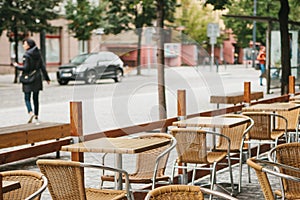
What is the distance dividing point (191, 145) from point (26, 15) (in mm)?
29459

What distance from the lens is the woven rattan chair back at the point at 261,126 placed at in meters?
9.87

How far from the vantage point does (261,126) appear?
10000 mm

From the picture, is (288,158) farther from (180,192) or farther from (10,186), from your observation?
(10,186)

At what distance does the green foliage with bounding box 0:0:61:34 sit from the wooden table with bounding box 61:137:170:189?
96.9 ft

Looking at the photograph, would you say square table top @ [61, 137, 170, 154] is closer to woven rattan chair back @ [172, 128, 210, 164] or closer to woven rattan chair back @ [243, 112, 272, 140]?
woven rattan chair back @ [172, 128, 210, 164]

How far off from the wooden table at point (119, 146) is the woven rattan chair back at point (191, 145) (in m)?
0.80

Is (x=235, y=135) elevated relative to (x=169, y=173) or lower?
elevated

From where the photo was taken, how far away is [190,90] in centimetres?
1178

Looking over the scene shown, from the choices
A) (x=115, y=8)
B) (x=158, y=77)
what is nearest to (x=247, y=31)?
(x=115, y=8)

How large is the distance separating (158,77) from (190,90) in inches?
90.0

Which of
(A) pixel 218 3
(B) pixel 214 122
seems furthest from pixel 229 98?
(B) pixel 214 122

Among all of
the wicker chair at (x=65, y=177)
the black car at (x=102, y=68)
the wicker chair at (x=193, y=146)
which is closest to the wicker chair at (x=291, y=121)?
the black car at (x=102, y=68)

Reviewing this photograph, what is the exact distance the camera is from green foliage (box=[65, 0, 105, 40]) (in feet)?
145

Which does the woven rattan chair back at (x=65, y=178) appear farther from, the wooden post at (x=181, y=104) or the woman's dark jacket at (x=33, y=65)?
the woman's dark jacket at (x=33, y=65)
